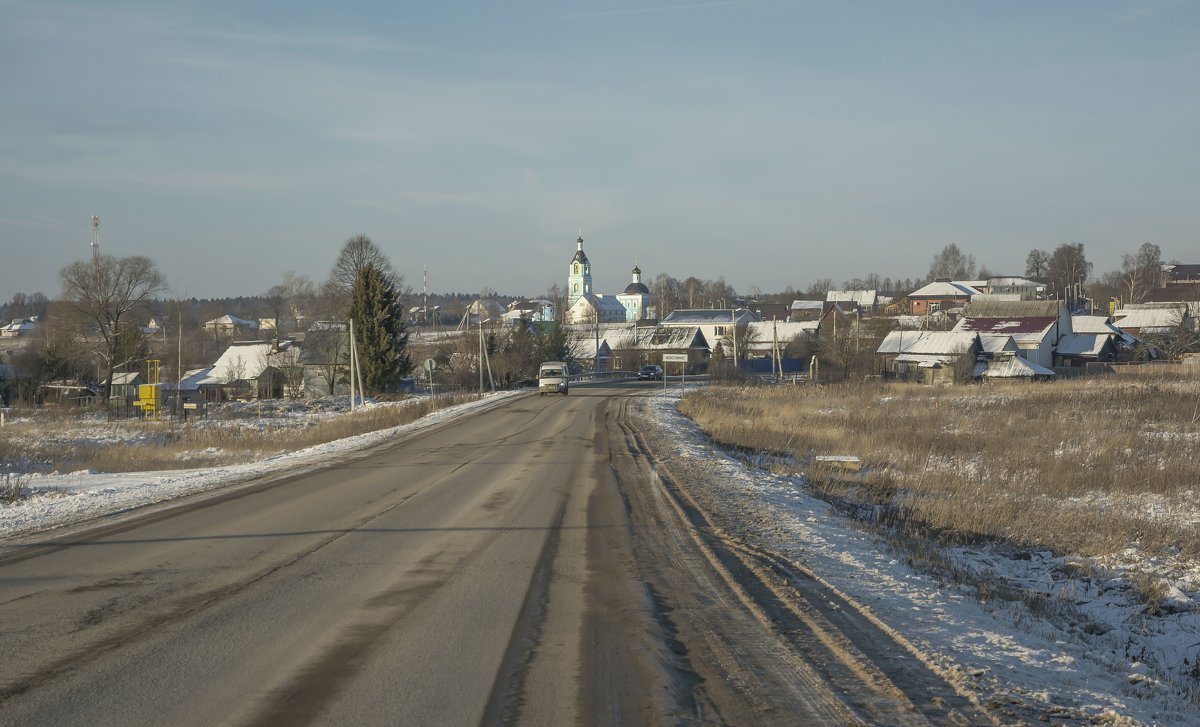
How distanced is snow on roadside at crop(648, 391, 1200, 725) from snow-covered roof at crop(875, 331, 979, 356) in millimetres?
67278

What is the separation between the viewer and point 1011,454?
27922 mm

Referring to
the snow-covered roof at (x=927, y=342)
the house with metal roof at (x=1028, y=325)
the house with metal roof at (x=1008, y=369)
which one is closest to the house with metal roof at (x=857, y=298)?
the house with metal roof at (x=1028, y=325)

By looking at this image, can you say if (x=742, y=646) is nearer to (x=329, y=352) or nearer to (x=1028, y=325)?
(x=329, y=352)

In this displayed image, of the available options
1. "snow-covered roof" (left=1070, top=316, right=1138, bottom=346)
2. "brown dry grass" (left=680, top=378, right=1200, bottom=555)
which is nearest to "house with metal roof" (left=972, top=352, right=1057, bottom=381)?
"brown dry grass" (left=680, top=378, right=1200, bottom=555)

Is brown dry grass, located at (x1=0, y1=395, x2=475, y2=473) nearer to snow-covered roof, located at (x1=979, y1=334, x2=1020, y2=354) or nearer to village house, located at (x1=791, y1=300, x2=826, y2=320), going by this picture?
snow-covered roof, located at (x1=979, y1=334, x2=1020, y2=354)

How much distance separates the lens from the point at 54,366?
7300 centimetres

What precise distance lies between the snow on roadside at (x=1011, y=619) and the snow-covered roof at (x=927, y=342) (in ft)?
221

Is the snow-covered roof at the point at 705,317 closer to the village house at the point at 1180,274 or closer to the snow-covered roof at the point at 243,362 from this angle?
the snow-covered roof at the point at 243,362

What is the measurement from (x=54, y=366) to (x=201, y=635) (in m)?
77.3

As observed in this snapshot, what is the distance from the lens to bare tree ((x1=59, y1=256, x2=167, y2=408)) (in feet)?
Answer: 237

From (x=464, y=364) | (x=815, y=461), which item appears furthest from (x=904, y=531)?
(x=464, y=364)

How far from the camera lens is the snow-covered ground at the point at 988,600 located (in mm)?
6531

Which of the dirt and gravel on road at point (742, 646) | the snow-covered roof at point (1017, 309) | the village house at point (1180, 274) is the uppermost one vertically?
the village house at point (1180, 274)

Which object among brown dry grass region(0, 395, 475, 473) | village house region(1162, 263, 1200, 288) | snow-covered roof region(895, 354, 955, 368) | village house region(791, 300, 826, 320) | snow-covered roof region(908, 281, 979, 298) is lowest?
brown dry grass region(0, 395, 475, 473)
